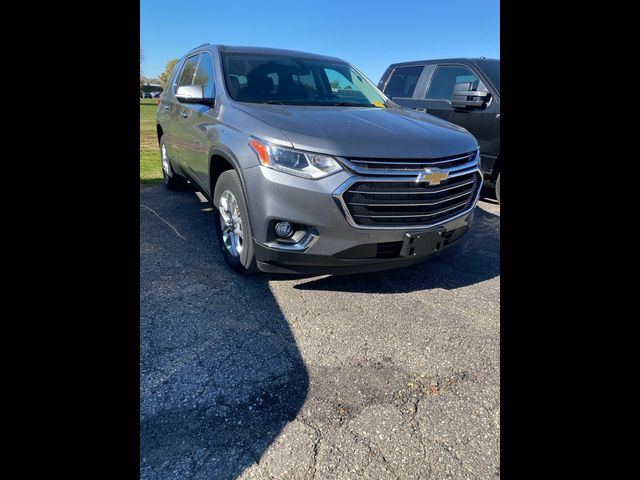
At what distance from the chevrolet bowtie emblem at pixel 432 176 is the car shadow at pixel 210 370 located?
1286 mm

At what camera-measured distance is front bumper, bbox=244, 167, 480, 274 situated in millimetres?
2465

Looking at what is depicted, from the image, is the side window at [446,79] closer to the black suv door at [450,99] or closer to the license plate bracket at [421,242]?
the black suv door at [450,99]

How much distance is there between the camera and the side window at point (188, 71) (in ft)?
15.0

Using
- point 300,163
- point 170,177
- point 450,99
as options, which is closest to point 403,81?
point 450,99

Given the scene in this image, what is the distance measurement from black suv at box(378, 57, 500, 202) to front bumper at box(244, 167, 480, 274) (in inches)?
112

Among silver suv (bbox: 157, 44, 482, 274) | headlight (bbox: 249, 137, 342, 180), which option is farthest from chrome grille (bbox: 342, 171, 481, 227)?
headlight (bbox: 249, 137, 342, 180)

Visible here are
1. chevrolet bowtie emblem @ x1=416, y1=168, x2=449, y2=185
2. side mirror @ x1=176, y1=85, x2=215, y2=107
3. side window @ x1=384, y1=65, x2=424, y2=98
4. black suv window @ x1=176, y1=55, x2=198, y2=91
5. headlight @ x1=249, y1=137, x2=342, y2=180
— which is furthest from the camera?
side window @ x1=384, y1=65, x2=424, y2=98

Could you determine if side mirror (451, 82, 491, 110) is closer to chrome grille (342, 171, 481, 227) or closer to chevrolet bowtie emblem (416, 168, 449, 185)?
chrome grille (342, 171, 481, 227)

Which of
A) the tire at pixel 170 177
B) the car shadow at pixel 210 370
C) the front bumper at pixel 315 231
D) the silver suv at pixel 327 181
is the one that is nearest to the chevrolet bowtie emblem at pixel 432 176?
the silver suv at pixel 327 181
